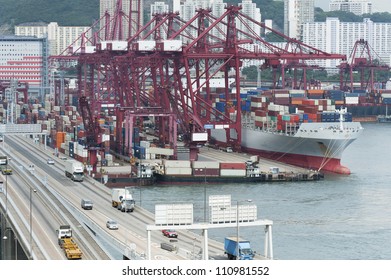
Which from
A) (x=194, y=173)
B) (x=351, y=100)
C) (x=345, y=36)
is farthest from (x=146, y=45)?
(x=345, y=36)

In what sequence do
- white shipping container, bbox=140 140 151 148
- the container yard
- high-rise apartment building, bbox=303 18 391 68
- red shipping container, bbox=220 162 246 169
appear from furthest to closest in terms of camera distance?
high-rise apartment building, bbox=303 18 391 68, white shipping container, bbox=140 140 151 148, the container yard, red shipping container, bbox=220 162 246 169

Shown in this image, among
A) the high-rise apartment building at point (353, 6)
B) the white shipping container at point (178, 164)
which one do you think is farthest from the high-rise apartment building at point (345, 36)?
the white shipping container at point (178, 164)

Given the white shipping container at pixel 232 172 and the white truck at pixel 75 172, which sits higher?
the white truck at pixel 75 172

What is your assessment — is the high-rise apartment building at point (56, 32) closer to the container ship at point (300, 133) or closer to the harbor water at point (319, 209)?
the container ship at point (300, 133)

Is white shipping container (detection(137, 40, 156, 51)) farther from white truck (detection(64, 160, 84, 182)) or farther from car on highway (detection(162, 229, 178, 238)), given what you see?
car on highway (detection(162, 229, 178, 238))

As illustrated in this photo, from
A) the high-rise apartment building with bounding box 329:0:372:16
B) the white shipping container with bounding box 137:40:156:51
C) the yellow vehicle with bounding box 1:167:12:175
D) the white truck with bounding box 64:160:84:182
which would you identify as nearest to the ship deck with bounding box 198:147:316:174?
the white shipping container with bounding box 137:40:156:51

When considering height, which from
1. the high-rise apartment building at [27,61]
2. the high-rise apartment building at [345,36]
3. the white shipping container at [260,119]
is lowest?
the white shipping container at [260,119]

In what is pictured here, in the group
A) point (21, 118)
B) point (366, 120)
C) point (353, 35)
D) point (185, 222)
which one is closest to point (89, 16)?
point (353, 35)
